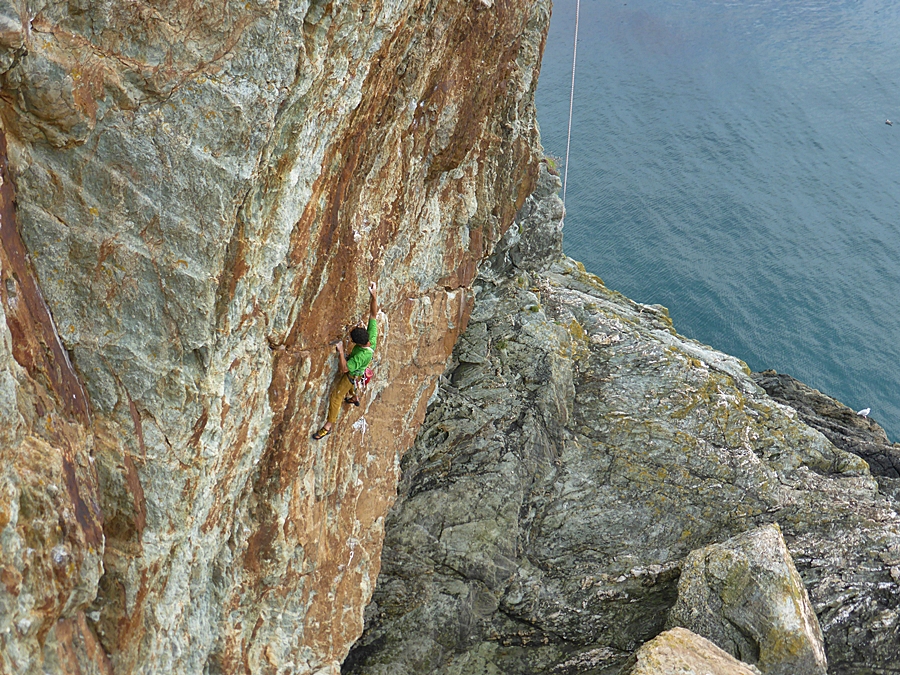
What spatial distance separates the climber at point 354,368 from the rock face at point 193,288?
0.34 metres

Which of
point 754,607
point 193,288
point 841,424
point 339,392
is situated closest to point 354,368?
point 339,392

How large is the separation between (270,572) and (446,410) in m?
6.80

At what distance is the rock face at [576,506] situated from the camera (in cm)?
1781

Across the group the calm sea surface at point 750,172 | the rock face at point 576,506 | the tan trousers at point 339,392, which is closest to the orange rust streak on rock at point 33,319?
the tan trousers at point 339,392

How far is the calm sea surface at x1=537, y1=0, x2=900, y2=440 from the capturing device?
132 feet

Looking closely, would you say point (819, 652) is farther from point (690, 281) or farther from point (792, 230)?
point (792, 230)

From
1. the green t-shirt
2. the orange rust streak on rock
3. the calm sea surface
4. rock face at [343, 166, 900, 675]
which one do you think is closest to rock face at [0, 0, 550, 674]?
the orange rust streak on rock

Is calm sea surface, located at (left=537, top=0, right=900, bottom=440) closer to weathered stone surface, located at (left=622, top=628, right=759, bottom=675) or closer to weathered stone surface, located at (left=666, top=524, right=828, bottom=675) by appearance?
weathered stone surface, located at (left=666, top=524, right=828, bottom=675)

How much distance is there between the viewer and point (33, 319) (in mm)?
8367

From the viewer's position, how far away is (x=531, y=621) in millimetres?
18188

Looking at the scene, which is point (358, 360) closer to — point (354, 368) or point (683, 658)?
point (354, 368)

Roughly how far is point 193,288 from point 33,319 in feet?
6.59

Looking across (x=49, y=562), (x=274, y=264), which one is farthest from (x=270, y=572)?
(x=274, y=264)

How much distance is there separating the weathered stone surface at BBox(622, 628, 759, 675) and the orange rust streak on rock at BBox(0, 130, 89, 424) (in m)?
12.3
